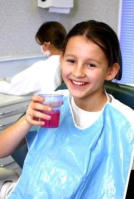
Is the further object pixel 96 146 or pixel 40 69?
pixel 40 69

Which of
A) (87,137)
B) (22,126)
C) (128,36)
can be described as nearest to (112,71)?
(87,137)

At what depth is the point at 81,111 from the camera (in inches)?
43.7

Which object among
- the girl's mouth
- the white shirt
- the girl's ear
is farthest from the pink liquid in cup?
the white shirt

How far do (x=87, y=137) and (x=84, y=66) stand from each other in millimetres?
260

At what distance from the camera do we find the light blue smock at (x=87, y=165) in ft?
3.27

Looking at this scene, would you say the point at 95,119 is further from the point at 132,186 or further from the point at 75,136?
the point at 132,186

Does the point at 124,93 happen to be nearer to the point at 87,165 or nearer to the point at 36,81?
the point at 87,165

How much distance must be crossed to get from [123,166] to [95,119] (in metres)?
0.20

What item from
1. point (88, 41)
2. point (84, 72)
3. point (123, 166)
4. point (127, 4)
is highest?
point (127, 4)

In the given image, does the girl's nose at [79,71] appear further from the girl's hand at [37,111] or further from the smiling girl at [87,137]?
the girl's hand at [37,111]

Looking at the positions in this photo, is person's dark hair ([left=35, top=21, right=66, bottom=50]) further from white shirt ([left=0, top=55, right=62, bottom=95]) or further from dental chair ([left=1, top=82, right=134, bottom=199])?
dental chair ([left=1, top=82, right=134, bottom=199])

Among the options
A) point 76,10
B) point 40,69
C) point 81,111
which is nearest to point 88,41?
point 81,111

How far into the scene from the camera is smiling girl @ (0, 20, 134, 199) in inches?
38.9

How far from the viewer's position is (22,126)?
104cm
